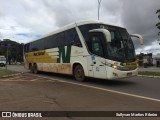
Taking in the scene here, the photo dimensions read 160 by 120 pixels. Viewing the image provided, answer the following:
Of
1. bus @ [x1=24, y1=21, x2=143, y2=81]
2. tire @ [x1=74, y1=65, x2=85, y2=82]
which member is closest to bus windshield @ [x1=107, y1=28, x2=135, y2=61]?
bus @ [x1=24, y1=21, x2=143, y2=81]

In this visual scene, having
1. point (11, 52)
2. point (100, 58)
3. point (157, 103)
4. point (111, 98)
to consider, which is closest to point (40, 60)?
point (100, 58)

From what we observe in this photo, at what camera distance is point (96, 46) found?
543 inches

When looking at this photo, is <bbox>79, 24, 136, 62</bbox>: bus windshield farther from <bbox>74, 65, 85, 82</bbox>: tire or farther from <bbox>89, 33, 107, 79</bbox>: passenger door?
<bbox>74, 65, 85, 82</bbox>: tire

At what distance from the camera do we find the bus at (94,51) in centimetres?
1301

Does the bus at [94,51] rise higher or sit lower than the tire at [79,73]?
higher

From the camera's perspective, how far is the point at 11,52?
349 ft

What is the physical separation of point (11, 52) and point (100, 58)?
97729mm

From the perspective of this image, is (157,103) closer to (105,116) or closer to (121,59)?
(105,116)

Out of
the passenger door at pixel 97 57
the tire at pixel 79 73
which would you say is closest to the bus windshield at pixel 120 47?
the passenger door at pixel 97 57

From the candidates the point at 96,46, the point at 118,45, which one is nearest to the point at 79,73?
the point at 96,46

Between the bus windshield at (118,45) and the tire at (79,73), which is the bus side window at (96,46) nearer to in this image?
the bus windshield at (118,45)

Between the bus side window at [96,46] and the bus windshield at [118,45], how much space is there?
37cm

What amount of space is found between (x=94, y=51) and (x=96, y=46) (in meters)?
0.32

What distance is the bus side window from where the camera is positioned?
1344cm
